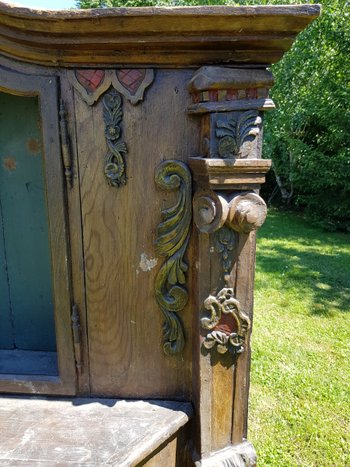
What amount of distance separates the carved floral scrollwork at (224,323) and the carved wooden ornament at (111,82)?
77 cm

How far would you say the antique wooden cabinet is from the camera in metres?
1.17

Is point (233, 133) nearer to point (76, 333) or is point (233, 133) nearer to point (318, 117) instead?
point (76, 333)

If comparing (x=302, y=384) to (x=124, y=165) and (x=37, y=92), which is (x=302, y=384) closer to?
(x=124, y=165)

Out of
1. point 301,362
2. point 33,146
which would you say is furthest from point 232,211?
point 301,362

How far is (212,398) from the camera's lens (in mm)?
Answer: 1413

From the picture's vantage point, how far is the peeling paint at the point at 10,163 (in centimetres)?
158

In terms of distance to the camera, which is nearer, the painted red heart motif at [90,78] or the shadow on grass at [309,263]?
the painted red heart motif at [90,78]

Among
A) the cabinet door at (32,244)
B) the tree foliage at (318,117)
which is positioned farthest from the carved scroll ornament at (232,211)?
the tree foliage at (318,117)

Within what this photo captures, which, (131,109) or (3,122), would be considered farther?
(3,122)

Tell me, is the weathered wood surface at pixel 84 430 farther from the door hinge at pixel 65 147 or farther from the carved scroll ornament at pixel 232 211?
the door hinge at pixel 65 147

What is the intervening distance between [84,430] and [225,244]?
89 centimetres

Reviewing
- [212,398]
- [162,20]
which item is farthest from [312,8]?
[212,398]

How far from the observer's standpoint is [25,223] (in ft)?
5.36

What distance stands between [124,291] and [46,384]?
20.5 inches
